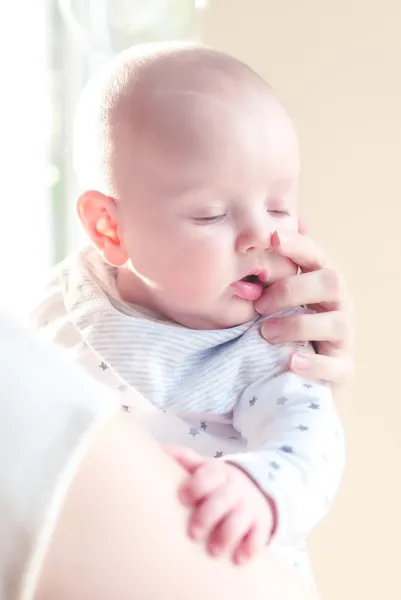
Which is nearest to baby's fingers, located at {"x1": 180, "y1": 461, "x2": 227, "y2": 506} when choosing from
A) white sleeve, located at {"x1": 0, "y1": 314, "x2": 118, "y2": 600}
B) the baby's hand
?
the baby's hand

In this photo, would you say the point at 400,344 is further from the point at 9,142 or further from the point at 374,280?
the point at 9,142

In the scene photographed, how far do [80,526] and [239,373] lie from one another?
454mm

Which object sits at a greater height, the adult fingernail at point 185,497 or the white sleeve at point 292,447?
the adult fingernail at point 185,497

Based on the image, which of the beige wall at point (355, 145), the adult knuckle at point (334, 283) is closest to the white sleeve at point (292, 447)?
the adult knuckle at point (334, 283)

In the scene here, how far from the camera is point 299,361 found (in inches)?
31.8

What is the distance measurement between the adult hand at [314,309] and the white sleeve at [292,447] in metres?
0.03

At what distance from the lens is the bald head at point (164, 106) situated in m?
0.78

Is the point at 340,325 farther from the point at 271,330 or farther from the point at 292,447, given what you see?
the point at 292,447

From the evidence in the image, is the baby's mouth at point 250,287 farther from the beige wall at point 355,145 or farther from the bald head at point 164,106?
the beige wall at point 355,145

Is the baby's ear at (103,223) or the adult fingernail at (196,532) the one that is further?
the baby's ear at (103,223)

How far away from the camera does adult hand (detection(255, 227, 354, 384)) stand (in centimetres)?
82

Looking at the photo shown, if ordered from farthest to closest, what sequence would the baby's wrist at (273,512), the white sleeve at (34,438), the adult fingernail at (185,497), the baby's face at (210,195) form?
the baby's face at (210,195) → the baby's wrist at (273,512) → the adult fingernail at (185,497) → the white sleeve at (34,438)

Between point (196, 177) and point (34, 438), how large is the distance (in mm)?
446

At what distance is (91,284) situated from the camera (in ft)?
2.94
